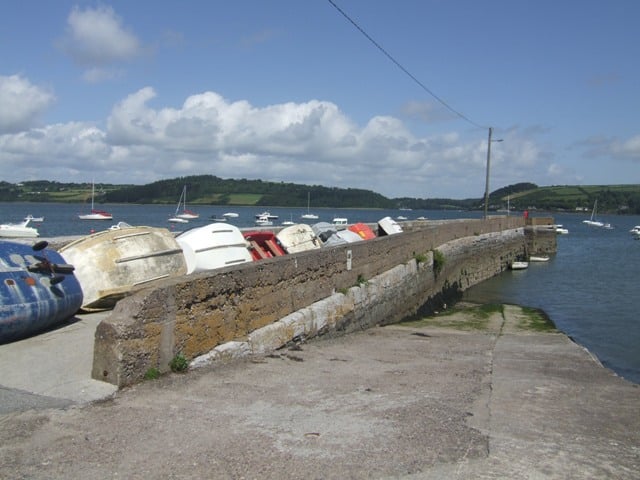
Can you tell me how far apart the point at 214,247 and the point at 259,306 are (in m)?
3.54

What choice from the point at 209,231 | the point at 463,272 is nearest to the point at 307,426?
the point at 209,231

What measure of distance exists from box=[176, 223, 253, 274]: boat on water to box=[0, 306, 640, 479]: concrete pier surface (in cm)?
371

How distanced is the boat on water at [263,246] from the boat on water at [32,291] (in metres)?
5.25

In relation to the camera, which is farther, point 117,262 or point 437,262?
point 437,262

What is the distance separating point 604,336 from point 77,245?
13.4 m

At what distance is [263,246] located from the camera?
42.9 ft

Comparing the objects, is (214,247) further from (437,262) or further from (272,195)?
(272,195)

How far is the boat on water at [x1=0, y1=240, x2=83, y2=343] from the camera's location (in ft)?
20.0

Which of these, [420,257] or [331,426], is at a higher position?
[420,257]

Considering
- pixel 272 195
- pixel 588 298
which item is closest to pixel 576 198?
pixel 272 195

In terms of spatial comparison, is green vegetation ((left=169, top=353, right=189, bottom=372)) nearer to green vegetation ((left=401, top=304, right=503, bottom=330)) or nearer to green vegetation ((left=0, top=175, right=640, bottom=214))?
green vegetation ((left=401, top=304, right=503, bottom=330))

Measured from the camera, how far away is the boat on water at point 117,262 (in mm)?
8109

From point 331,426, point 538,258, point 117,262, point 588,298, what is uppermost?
point 117,262

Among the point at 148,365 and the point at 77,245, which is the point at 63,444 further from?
the point at 77,245
